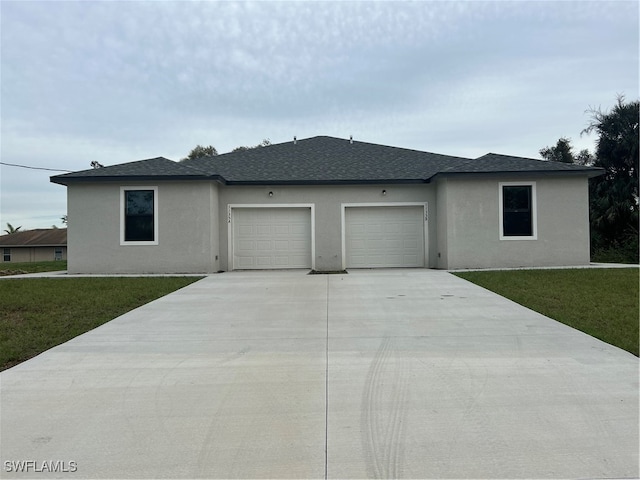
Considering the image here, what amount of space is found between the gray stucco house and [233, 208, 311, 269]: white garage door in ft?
0.11

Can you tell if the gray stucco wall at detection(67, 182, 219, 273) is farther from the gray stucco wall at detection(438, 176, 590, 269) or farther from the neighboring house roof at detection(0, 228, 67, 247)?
the neighboring house roof at detection(0, 228, 67, 247)

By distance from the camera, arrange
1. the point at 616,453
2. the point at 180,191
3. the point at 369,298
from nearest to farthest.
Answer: the point at 616,453
the point at 369,298
the point at 180,191

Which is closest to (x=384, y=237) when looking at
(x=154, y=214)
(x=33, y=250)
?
(x=154, y=214)

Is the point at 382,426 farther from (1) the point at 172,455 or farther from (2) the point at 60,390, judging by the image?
(2) the point at 60,390

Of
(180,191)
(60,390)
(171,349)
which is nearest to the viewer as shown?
(60,390)

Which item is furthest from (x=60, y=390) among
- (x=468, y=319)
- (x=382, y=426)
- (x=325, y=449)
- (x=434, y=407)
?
(x=468, y=319)

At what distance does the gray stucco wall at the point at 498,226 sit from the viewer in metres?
14.2

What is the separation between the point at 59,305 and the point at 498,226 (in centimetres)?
1198

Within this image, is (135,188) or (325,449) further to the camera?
(135,188)

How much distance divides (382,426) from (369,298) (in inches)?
218

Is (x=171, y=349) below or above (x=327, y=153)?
below

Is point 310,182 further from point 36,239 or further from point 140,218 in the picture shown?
point 36,239

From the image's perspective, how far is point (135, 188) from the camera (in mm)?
14195
